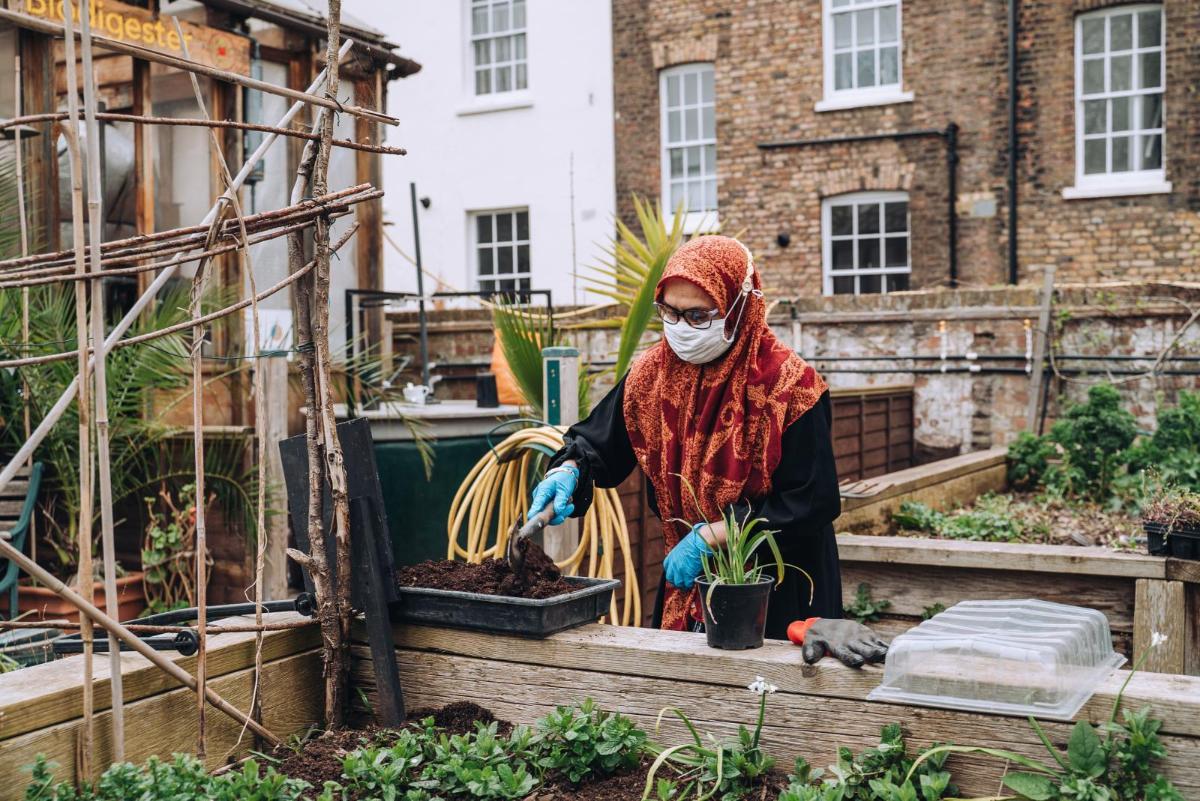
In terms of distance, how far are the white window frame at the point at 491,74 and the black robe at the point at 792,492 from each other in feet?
46.7

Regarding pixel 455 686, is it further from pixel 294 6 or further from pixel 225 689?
pixel 294 6

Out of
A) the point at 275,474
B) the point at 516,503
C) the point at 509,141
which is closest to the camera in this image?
the point at 516,503

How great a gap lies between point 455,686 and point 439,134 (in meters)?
15.7

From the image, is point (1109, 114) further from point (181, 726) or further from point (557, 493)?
point (181, 726)

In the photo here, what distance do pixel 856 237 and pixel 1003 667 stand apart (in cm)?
1331

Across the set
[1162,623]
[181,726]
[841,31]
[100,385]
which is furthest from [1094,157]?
[100,385]

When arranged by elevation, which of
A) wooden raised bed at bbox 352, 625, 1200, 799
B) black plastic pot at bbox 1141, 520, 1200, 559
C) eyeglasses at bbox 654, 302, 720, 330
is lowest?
black plastic pot at bbox 1141, 520, 1200, 559

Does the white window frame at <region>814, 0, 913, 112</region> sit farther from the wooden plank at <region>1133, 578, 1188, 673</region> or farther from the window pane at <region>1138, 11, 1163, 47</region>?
the wooden plank at <region>1133, 578, 1188, 673</region>

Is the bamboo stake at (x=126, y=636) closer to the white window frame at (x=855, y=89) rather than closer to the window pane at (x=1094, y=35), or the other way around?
the white window frame at (x=855, y=89)

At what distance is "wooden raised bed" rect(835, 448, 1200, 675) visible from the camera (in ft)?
14.8

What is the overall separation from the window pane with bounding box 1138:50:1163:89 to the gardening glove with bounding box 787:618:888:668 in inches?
522

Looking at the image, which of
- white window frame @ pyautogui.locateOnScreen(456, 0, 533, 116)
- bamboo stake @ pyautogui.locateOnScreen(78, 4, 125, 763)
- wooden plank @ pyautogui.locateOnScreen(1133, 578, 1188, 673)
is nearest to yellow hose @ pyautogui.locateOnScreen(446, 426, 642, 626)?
bamboo stake @ pyautogui.locateOnScreen(78, 4, 125, 763)

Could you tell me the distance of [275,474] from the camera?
254 inches

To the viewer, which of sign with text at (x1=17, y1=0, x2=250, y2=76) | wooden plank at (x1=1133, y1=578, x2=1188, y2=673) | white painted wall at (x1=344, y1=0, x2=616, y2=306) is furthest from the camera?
white painted wall at (x1=344, y1=0, x2=616, y2=306)
